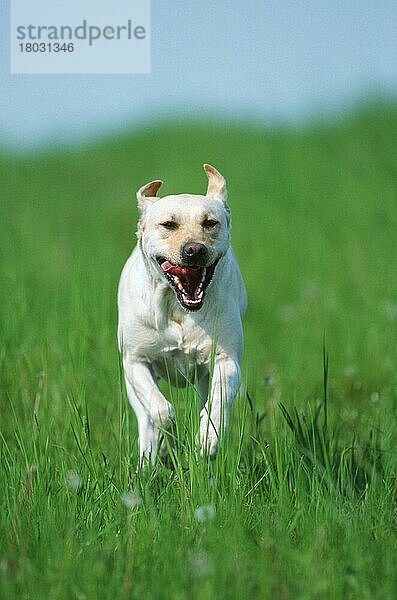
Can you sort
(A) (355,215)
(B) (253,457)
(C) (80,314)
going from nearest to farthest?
(B) (253,457)
(C) (80,314)
(A) (355,215)

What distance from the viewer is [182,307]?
16.2 ft

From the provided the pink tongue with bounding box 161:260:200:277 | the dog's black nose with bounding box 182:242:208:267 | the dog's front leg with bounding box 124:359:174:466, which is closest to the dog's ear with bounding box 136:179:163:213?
the pink tongue with bounding box 161:260:200:277

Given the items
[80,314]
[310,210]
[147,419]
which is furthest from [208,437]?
[310,210]

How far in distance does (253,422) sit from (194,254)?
1137 millimetres

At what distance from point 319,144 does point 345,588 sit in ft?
39.4

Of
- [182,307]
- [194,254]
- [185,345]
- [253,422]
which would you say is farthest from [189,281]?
[253,422]

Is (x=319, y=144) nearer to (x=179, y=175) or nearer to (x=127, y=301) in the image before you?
(x=179, y=175)

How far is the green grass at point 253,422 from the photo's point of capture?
12.1ft

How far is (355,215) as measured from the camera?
42.6ft

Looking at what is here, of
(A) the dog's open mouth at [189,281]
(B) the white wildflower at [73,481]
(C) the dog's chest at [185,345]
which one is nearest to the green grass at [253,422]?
(B) the white wildflower at [73,481]

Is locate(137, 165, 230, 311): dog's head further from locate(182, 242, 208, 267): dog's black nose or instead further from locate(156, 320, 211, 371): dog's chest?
locate(156, 320, 211, 371): dog's chest

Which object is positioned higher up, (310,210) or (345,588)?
(310,210)

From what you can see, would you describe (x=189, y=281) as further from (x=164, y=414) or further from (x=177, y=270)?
(x=164, y=414)

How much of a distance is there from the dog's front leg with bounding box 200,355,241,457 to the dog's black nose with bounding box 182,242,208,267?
0.51 metres
